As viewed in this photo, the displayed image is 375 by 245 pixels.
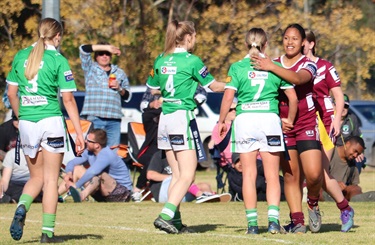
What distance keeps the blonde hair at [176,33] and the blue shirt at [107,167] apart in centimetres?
544

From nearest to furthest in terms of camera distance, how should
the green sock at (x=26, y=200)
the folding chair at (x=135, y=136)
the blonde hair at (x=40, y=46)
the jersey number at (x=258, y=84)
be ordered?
the blonde hair at (x=40, y=46) < the green sock at (x=26, y=200) < the jersey number at (x=258, y=84) < the folding chair at (x=135, y=136)

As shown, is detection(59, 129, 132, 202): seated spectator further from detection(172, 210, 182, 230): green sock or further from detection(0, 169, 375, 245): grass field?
detection(172, 210, 182, 230): green sock

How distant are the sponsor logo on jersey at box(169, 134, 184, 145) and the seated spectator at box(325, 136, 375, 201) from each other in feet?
17.4

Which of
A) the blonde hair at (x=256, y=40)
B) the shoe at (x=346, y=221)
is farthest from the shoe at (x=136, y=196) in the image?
the blonde hair at (x=256, y=40)

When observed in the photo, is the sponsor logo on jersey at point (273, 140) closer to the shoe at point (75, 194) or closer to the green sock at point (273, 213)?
the green sock at point (273, 213)

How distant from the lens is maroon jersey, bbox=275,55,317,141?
970 centimetres

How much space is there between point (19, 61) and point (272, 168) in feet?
8.13

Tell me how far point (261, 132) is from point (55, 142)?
72.9 inches

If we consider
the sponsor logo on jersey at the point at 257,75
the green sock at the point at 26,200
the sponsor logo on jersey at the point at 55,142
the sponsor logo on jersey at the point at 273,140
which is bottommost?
the green sock at the point at 26,200

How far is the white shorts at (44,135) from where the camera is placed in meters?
9.11

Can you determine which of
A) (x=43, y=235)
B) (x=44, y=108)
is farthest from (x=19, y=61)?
(x=43, y=235)

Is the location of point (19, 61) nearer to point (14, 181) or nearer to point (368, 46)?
point (14, 181)

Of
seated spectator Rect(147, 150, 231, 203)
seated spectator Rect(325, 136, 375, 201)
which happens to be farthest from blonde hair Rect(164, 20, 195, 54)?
seated spectator Rect(325, 136, 375, 201)

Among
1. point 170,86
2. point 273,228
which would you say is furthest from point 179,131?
point 273,228
